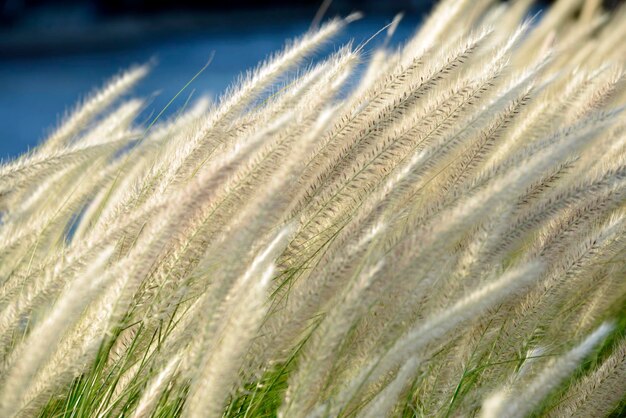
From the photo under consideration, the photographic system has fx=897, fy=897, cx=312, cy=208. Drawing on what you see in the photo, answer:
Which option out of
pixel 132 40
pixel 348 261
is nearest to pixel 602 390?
pixel 348 261

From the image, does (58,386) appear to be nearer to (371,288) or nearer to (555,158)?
(371,288)

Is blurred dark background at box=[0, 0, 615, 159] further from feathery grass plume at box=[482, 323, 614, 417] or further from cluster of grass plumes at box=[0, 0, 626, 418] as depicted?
feathery grass plume at box=[482, 323, 614, 417]

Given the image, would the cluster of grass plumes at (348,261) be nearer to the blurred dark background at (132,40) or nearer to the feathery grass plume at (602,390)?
the feathery grass plume at (602,390)

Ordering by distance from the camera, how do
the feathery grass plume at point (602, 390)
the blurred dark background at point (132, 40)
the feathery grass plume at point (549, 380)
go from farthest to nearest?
the blurred dark background at point (132, 40), the feathery grass plume at point (602, 390), the feathery grass plume at point (549, 380)

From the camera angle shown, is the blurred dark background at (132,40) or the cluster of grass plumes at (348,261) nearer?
the cluster of grass plumes at (348,261)

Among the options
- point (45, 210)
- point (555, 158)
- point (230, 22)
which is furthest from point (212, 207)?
point (230, 22)

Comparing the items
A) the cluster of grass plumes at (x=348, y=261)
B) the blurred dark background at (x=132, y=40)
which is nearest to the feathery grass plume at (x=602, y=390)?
the cluster of grass plumes at (x=348, y=261)

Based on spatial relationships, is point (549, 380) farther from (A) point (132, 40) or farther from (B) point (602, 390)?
(A) point (132, 40)

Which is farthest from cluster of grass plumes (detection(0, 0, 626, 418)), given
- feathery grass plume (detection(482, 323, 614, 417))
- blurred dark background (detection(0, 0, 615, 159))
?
blurred dark background (detection(0, 0, 615, 159))
